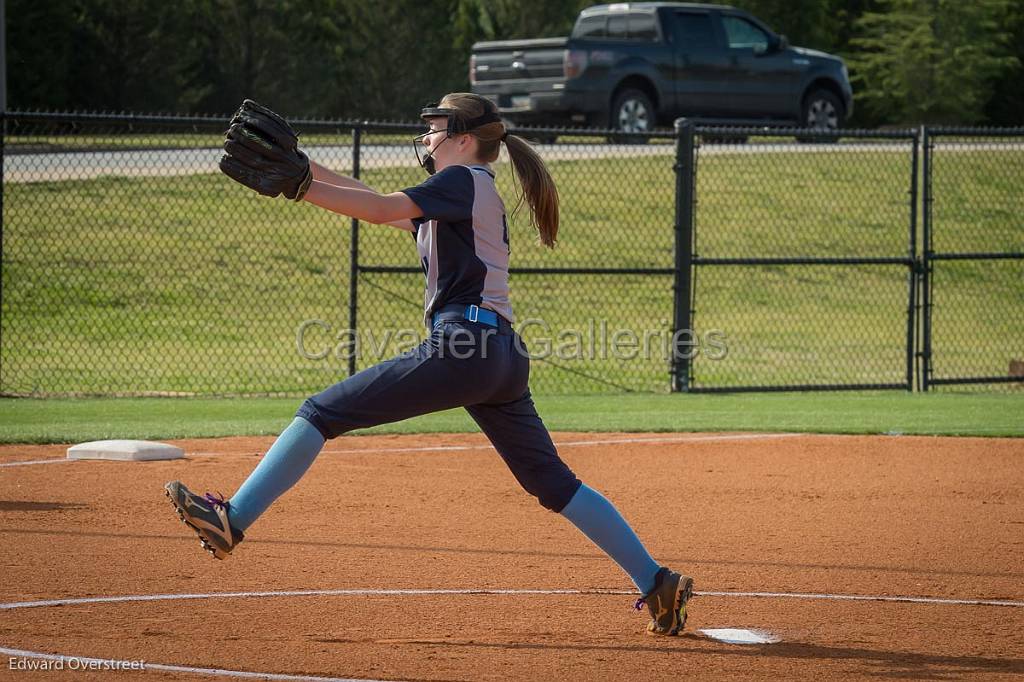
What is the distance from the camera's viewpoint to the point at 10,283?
57.1 ft

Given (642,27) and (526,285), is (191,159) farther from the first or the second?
(642,27)

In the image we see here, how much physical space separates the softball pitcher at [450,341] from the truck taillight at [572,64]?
16.2m

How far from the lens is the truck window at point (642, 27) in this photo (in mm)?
23125

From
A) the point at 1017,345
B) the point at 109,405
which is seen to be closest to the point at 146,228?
the point at 109,405

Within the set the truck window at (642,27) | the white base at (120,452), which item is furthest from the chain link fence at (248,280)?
the white base at (120,452)

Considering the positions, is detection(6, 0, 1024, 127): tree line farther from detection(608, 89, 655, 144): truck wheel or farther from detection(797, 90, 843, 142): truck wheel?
detection(797, 90, 843, 142): truck wheel

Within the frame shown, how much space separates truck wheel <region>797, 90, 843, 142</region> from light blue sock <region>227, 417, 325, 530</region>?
65.5 feet

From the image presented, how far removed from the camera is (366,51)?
34.3 metres

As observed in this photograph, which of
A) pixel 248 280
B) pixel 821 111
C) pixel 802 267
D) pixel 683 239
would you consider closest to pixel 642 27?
pixel 821 111

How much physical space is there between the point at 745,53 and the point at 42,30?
14040mm

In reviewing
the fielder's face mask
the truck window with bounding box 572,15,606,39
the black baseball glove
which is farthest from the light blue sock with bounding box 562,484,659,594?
the truck window with bounding box 572,15,606,39

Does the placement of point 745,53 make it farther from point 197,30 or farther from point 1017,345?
point 197,30

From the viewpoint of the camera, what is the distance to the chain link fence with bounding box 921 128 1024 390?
15477 mm

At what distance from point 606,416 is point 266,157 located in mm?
7289
